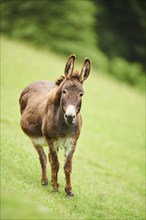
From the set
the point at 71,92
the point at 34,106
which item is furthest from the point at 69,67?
the point at 34,106

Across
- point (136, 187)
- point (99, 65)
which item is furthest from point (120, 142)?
point (99, 65)

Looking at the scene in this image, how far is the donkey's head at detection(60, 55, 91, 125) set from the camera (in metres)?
8.25

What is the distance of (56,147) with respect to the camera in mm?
8992

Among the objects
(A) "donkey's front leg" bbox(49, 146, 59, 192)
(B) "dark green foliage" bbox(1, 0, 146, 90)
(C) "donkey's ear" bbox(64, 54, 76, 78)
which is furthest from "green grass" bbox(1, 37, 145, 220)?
(B) "dark green foliage" bbox(1, 0, 146, 90)

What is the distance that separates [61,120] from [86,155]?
7.17 m

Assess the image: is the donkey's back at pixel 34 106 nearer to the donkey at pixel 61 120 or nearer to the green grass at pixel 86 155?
the donkey at pixel 61 120

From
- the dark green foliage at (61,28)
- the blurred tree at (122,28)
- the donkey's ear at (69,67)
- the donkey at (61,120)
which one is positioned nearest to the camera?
the donkey at (61,120)

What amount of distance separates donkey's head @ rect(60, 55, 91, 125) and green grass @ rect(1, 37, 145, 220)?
4.78 ft

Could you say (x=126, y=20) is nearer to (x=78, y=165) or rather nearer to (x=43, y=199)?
(x=78, y=165)

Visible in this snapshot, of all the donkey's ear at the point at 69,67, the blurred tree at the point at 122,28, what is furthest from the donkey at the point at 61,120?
the blurred tree at the point at 122,28

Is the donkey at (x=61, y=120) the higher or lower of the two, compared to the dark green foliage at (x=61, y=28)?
lower

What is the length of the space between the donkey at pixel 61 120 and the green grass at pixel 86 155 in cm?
58

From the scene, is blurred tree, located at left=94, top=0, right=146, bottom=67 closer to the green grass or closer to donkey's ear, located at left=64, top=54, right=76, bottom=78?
the green grass

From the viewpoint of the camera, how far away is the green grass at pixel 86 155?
834cm
